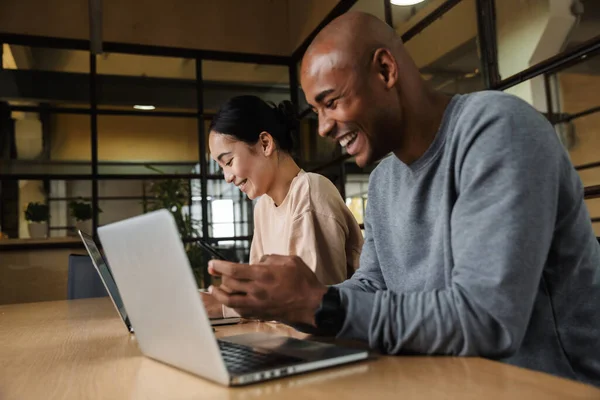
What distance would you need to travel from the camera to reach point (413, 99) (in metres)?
0.99

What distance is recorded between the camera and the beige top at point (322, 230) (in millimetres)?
1429

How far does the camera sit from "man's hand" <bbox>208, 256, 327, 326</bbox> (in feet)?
2.42

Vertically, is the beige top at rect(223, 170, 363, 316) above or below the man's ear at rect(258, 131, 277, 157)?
below

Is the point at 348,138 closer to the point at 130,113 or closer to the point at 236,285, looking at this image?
the point at 236,285

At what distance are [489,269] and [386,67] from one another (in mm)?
412

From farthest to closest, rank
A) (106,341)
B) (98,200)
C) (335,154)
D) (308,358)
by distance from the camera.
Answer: (98,200), (335,154), (106,341), (308,358)

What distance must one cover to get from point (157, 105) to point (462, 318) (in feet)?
15.3

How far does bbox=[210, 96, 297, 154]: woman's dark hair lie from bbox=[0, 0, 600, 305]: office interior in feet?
5.98

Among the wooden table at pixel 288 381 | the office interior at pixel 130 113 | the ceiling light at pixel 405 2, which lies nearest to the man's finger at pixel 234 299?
the wooden table at pixel 288 381

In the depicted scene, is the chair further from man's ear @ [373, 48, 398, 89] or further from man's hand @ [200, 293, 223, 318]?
man's ear @ [373, 48, 398, 89]

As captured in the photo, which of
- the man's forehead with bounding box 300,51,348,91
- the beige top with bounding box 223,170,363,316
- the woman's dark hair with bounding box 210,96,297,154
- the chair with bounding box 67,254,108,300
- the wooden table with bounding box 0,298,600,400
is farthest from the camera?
the chair with bounding box 67,254,108,300

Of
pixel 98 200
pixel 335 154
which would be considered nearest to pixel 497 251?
pixel 335 154

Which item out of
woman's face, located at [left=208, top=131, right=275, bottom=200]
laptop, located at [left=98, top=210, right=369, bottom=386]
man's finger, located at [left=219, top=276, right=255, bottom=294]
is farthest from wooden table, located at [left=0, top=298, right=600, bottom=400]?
woman's face, located at [left=208, top=131, right=275, bottom=200]

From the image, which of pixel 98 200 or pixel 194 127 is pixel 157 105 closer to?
pixel 194 127
